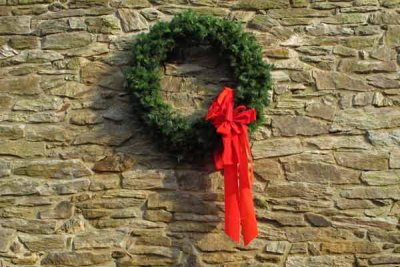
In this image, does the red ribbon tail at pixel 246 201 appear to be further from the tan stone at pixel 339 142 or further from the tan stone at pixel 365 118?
the tan stone at pixel 365 118

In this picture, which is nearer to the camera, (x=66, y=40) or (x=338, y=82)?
(x=338, y=82)

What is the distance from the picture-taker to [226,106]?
12.0 ft

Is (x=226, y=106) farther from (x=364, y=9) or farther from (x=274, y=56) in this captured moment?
(x=364, y=9)

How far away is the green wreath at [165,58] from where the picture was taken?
12.1 feet

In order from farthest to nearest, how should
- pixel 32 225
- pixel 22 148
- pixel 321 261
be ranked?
pixel 22 148, pixel 32 225, pixel 321 261

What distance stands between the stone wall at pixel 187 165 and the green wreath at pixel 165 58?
139mm

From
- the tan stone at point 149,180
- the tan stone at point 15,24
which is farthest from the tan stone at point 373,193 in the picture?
the tan stone at point 15,24

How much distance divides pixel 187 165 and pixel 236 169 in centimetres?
36

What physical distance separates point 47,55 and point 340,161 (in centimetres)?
205

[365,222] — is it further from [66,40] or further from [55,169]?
[66,40]

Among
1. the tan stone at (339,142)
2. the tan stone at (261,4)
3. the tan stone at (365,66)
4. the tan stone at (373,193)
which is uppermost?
the tan stone at (261,4)

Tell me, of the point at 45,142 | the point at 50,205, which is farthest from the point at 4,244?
the point at 45,142

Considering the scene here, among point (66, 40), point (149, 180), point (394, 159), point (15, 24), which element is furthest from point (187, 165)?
point (15, 24)

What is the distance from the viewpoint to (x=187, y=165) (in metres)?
3.80
